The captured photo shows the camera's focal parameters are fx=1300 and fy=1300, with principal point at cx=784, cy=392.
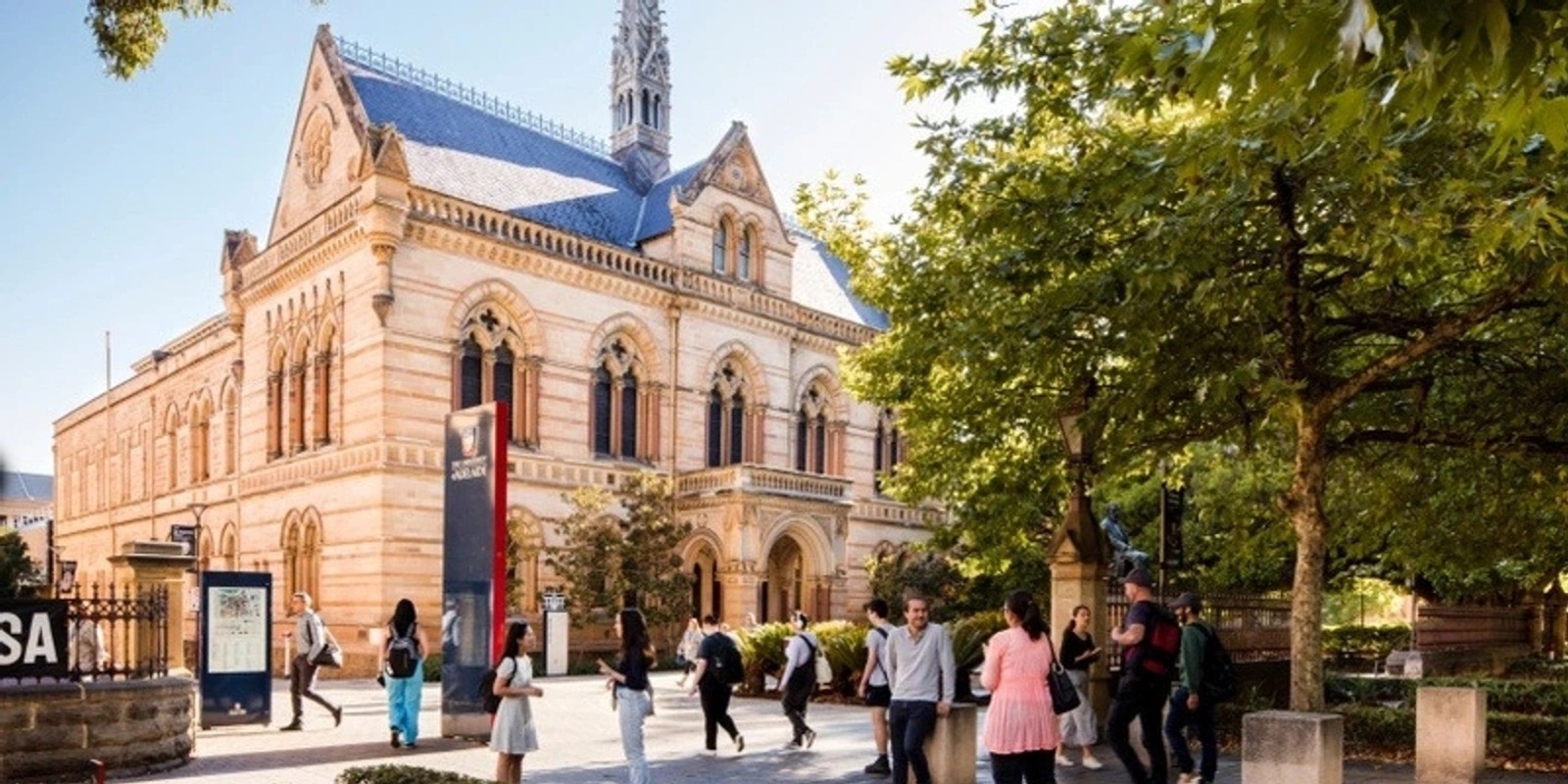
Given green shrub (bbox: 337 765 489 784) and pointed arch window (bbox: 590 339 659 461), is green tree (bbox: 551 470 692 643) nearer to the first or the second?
pointed arch window (bbox: 590 339 659 461)

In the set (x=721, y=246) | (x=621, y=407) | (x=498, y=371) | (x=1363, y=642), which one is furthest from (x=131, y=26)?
(x=1363, y=642)

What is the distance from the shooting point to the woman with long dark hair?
10.7 m

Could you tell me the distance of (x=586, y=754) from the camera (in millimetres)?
14633

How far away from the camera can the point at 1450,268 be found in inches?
515

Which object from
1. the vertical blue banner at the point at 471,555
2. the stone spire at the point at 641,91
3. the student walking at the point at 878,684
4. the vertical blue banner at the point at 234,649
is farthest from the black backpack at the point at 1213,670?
the stone spire at the point at 641,91

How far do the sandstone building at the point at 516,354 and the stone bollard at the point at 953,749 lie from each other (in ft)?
66.1

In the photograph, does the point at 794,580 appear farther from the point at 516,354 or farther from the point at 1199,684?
the point at 1199,684

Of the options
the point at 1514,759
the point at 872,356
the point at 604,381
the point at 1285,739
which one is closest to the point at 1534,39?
the point at 1285,739

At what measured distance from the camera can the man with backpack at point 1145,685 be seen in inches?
422

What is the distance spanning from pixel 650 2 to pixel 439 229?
55.6 ft

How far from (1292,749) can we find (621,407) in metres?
25.4

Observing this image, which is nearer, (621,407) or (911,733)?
(911,733)

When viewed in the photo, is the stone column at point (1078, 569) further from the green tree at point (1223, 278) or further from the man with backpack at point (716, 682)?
the man with backpack at point (716, 682)

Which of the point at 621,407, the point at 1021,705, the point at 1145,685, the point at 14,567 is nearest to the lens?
the point at 1021,705
